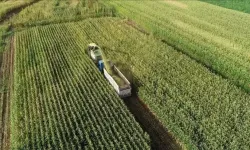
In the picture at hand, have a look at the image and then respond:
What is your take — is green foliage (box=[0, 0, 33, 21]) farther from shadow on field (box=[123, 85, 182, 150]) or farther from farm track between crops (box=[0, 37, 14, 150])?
shadow on field (box=[123, 85, 182, 150])

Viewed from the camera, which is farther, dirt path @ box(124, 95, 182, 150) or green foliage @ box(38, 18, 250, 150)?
dirt path @ box(124, 95, 182, 150)

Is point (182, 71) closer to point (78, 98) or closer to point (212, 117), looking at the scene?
point (212, 117)

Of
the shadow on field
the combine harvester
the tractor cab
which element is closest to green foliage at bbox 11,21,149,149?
the combine harvester

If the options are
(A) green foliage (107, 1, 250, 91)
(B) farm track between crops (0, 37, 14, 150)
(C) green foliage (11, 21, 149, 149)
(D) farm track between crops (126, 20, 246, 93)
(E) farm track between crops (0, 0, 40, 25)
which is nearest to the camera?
(C) green foliage (11, 21, 149, 149)

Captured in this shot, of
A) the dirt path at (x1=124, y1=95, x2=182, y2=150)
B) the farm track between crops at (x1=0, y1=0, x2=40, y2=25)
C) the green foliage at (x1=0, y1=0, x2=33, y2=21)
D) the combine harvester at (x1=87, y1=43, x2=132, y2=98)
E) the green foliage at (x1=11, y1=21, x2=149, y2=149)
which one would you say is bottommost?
the dirt path at (x1=124, y1=95, x2=182, y2=150)

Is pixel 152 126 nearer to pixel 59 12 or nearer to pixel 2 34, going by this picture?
pixel 2 34

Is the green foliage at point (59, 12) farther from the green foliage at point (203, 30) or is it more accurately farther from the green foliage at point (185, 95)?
the green foliage at point (185, 95)

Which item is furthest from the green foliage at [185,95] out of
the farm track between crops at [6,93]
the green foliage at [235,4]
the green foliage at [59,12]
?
the green foliage at [235,4]

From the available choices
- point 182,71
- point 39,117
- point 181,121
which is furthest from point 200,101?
point 39,117
